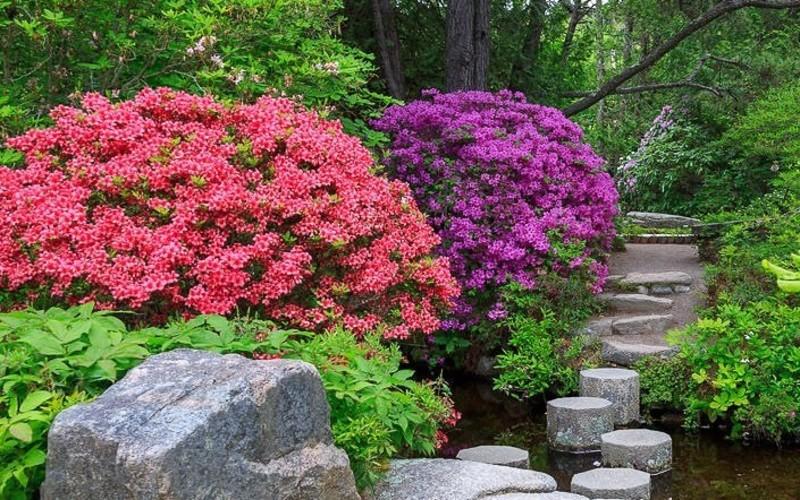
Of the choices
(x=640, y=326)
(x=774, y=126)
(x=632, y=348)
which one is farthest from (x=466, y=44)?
(x=632, y=348)

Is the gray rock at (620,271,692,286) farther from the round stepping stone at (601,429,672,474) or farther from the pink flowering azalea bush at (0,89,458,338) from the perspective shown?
the pink flowering azalea bush at (0,89,458,338)

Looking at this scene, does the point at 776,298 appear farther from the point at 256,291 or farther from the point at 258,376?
the point at 258,376

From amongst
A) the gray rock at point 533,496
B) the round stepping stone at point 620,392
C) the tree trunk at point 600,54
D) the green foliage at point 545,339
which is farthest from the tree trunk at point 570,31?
the gray rock at point 533,496

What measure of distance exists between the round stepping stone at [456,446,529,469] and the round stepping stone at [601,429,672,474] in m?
0.59

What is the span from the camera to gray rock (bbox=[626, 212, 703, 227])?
45.4ft

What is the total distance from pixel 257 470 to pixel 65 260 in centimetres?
170

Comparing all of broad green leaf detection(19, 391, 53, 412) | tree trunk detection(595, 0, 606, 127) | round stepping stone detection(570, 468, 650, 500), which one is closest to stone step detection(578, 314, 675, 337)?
round stepping stone detection(570, 468, 650, 500)

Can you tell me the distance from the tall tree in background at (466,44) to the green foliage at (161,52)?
10.9 ft

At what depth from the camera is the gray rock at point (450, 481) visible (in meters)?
3.88

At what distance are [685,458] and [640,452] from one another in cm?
51

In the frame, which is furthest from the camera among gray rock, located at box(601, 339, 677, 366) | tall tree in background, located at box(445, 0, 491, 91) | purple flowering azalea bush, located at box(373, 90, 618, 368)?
tall tree in background, located at box(445, 0, 491, 91)

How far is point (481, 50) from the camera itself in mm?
9727

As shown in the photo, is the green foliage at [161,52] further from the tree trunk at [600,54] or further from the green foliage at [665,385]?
the tree trunk at [600,54]

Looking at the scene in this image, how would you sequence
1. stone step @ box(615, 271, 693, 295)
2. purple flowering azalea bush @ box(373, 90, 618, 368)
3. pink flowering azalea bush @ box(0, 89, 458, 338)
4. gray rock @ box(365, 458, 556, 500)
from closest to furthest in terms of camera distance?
gray rock @ box(365, 458, 556, 500) → pink flowering azalea bush @ box(0, 89, 458, 338) → purple flowering azalea bush @ box(373, 90, 618, 368) → stone step @ box(615, 271, 693, 295)
